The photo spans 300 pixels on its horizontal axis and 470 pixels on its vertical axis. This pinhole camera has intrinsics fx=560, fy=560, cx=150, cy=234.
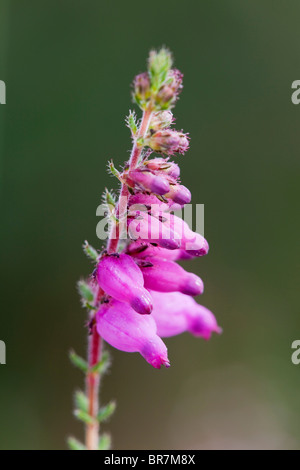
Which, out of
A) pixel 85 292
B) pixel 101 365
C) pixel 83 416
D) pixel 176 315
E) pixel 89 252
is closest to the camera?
pixel 89 252

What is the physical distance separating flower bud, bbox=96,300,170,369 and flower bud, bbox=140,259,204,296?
0.20 m

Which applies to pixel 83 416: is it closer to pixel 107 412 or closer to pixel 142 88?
pixel 107 412

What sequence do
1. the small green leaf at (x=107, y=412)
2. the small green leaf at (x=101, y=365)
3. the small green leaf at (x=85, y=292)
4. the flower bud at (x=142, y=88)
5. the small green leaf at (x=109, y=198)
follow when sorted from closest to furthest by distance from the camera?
the flower bud at (x=142, y=88) < the small green leaf at (x=109, y=198) < the small green leaf at (x=85, y=292) < the small green leaf at (x=101, y=365) < the small green leaf at (x=107, y=412)

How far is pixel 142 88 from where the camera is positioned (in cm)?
272

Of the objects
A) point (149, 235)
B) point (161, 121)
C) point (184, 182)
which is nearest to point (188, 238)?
point (149, 235)

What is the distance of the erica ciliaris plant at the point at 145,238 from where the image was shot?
9.12ft

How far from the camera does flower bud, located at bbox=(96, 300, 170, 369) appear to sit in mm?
3027

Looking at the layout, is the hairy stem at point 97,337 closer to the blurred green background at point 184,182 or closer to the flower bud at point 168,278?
the flower bud at point 168,278

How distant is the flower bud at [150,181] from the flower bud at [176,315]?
99 cm

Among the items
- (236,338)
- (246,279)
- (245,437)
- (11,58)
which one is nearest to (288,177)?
(246,279)

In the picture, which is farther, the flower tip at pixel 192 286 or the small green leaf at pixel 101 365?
the small green leaf at pixel 101 365

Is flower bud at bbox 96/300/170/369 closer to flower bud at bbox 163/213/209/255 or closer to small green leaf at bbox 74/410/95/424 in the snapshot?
flower bud at bbox 163/213/209/255

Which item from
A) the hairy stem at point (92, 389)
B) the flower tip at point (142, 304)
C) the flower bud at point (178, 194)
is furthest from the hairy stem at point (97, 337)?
the flower tip at point (142, 304)

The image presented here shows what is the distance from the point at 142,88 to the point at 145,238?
2.50 feet
